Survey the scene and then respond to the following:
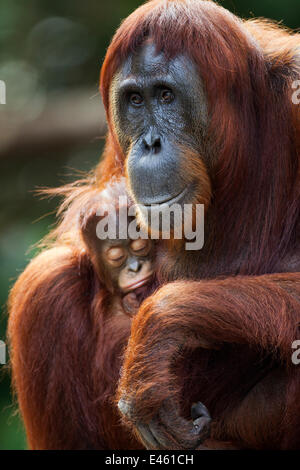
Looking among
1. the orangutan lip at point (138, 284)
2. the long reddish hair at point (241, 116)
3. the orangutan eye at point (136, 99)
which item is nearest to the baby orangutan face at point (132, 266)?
the orangutan lip at point (138, 284)

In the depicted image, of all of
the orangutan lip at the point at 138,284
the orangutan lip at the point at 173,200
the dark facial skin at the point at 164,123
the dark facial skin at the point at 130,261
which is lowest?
the orangutan lip at the point at 138,284

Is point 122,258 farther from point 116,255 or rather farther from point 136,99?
point 136,99

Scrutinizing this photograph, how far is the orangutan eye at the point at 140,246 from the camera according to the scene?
2.65 m

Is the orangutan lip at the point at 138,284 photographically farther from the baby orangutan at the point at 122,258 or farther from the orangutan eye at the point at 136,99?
the orangutan eye at the point at 136,99

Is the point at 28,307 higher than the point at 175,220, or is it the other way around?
the point at 175,220

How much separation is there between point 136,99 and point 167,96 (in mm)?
121

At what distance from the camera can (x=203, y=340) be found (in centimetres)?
224

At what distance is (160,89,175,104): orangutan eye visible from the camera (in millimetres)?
2346

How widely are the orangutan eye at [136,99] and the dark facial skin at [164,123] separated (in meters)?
0.02

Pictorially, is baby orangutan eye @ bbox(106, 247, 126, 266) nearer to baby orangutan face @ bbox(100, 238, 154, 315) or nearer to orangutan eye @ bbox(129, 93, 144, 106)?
baby orangutan face @ bbox(100, 238, 154, 315)
